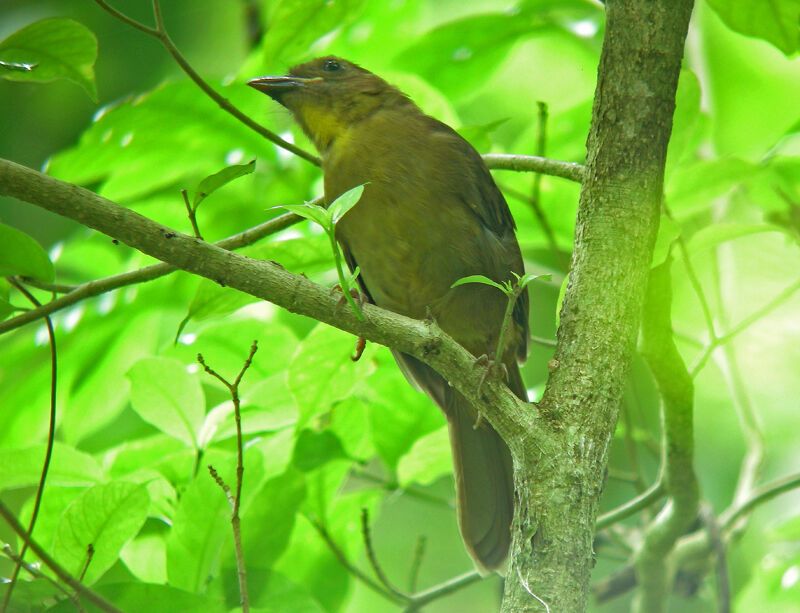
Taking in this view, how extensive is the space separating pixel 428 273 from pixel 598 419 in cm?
132

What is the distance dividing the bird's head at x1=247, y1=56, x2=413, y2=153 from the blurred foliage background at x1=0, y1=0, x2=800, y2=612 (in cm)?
12

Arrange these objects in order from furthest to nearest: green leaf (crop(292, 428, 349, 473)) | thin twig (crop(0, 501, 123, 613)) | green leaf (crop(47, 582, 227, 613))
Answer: green leaf (crop(292, 428, 349, 473)) < green leaf (crop(47, 582, 227, 613)) < thin twig (crop(0, 501, 123, 613))

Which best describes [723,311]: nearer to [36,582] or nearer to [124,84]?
[36,582]

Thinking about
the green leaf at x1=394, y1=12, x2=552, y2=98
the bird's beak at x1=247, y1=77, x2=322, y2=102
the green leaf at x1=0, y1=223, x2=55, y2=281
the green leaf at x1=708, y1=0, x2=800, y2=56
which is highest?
the bird's beak at x1=247, y1=77, x2=322, y2=102

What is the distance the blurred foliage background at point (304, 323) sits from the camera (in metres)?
2.19

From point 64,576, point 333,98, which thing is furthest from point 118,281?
point 333,98

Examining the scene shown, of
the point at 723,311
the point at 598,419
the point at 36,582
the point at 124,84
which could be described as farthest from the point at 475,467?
the point at 124,84

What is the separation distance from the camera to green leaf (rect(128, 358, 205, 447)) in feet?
7.32

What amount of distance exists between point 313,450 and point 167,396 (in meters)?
0.44

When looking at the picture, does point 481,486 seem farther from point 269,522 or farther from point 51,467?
point 51,467

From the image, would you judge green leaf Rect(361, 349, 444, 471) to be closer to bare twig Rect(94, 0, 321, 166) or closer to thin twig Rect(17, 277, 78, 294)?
bare twig Rect(94, 0, 321, 166)

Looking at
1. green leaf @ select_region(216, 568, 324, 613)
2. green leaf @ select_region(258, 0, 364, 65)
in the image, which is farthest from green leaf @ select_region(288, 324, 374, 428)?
green leaf @ select_region(258, 0, 364, 65)

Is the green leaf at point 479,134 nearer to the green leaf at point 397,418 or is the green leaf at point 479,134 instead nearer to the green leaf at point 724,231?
the green leaf at point 724,231

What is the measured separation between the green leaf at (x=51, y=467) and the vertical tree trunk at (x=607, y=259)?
117 centimetres
